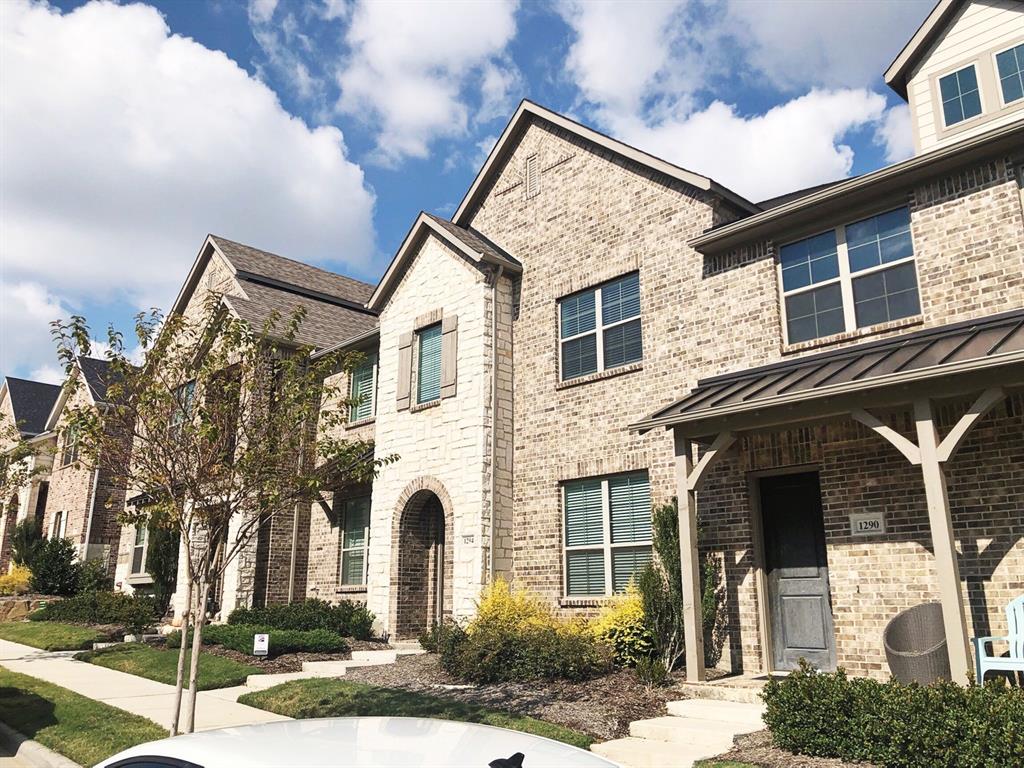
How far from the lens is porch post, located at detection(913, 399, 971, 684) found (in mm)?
8250

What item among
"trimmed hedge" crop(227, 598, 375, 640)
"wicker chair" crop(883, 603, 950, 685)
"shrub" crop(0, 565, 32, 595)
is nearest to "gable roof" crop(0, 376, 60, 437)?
"shrub" crop(0, 565, 32, 595)

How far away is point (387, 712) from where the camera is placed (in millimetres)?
9773

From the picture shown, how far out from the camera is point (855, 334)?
11336 millimetres

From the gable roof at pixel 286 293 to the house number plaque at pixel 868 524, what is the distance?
597 inches

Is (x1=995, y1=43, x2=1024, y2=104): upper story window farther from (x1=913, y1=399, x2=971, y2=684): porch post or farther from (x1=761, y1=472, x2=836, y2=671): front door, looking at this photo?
(x1=913, y1=399, x2=971, y2=684): porch post

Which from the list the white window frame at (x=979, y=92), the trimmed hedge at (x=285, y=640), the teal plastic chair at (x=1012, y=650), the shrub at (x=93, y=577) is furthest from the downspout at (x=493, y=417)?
the shrub at (x=93, y=577)

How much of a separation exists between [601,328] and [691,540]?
16.9ft

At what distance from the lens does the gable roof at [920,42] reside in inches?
561

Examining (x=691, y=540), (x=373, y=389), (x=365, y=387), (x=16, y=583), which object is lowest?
(x=16, y=583)

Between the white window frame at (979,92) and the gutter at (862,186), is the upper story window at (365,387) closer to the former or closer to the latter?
the gutter at (862,186)

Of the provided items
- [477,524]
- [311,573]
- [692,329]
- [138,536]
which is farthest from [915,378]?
[138,536]

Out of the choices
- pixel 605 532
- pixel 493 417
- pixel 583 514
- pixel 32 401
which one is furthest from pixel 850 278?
pixel 32 401

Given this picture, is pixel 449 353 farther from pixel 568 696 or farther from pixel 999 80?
pixel 999 80

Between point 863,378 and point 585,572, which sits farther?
point 585,572
